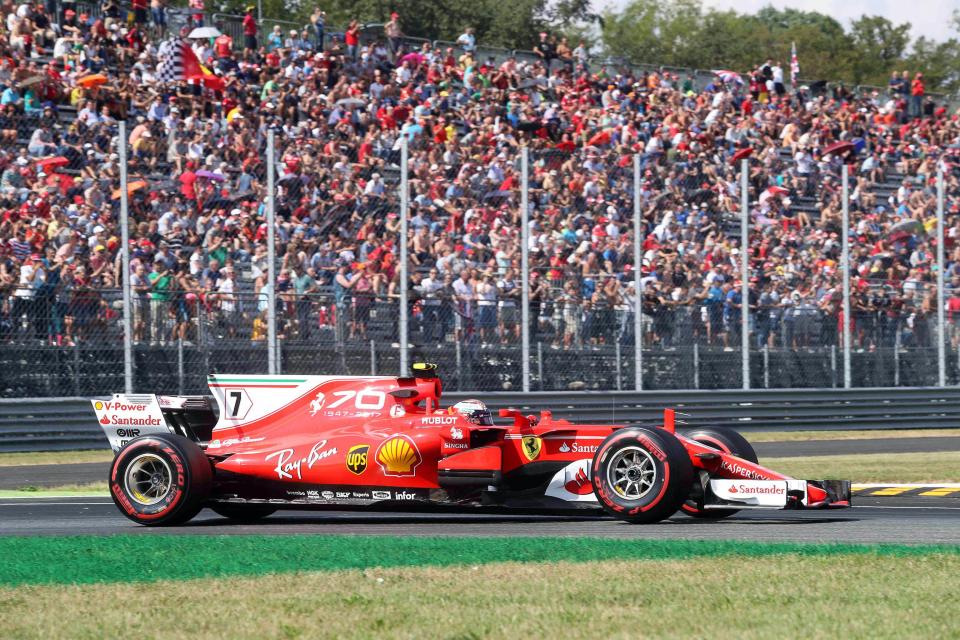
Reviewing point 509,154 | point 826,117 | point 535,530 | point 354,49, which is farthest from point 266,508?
point 826,117

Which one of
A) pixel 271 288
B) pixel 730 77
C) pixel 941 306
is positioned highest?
pixel 730 77

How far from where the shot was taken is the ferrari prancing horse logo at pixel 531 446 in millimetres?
11094

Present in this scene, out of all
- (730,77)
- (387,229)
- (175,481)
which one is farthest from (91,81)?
(730,77)

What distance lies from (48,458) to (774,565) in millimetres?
13015

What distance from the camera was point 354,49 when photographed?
2589 centimetres

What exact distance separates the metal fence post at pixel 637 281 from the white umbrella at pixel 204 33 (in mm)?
7549

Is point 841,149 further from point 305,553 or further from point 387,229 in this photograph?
point 305,553

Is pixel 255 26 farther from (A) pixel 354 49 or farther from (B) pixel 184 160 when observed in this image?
(B) pixel 184 160

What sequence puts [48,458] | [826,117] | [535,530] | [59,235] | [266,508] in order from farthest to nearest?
[826,117] < [48,458] < [59,235] < [266,508] < [535,530]

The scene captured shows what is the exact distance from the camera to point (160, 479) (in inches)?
450

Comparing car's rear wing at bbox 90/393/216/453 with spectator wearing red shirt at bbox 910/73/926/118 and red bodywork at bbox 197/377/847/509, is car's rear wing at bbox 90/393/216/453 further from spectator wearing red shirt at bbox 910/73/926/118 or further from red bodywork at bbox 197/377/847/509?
spectator wearing red shirt at bbox 910/73/926/118

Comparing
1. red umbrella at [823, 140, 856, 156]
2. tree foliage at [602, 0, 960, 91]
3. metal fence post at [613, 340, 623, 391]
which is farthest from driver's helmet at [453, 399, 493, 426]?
tree foliage at [602, 0, 960, 91]

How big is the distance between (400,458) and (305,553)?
80.0 inches

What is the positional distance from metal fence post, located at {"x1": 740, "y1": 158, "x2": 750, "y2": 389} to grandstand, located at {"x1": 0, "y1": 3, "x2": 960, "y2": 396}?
0.12 meters
